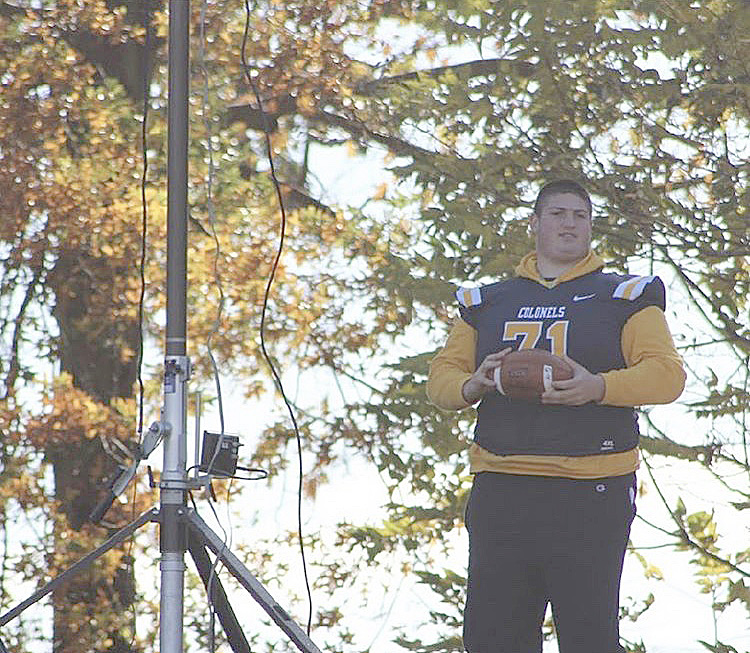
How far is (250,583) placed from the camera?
2.16 meters

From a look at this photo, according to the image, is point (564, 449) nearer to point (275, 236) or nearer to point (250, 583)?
point (250, 583)

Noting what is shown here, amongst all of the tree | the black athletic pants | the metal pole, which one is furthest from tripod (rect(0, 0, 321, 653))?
the tree

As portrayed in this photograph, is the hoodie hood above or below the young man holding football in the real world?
above

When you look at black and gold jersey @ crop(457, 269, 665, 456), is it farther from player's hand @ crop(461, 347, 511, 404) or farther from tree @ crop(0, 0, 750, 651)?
tree @ crop(0, 0, 750, 651)

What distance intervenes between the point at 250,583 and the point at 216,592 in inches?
5.1

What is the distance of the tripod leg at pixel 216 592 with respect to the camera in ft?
7.27

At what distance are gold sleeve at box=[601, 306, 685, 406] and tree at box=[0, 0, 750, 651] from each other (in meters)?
2.13

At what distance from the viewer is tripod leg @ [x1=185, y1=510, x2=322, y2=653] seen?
2146 millimetres

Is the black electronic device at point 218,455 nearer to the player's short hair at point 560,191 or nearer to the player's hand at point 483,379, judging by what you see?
the player's hand at point 483,379

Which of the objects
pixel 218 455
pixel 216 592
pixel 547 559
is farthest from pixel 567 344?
A: pixel 216 592

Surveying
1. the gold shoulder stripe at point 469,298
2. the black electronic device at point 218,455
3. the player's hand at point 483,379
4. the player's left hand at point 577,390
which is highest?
the gold shoulder stripe at point 469,298

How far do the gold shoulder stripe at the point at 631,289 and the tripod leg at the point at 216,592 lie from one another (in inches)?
34.4

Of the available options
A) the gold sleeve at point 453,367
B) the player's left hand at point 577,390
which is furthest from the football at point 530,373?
the gold sleeve at point 453,367

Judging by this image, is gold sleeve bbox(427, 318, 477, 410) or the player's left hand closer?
the player's left hand
